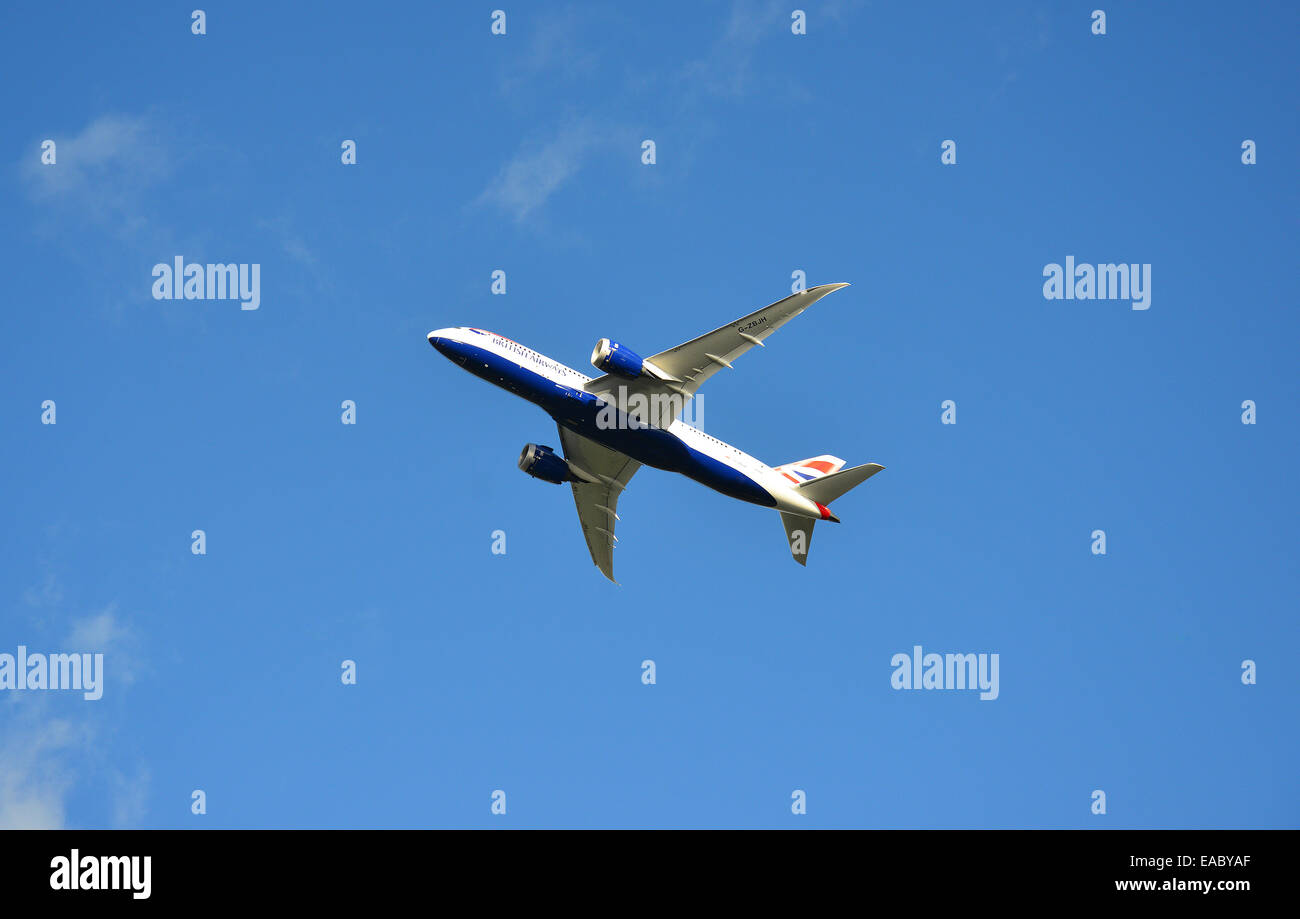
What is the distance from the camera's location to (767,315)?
181 feet

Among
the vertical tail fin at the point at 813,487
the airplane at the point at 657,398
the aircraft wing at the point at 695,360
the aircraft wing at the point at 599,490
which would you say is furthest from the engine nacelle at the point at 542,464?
the vertical tail fin at the point at 813,487

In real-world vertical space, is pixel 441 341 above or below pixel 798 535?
above

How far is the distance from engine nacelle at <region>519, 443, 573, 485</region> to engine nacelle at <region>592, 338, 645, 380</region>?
1083cm

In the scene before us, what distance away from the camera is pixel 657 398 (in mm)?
58750

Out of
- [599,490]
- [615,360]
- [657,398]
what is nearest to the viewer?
[615,360]

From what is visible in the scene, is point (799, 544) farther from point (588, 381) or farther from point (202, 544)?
point (202, 544)

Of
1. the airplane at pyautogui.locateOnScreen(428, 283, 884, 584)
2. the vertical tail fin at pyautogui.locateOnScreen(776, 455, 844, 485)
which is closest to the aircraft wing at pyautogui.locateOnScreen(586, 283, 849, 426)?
the airplane at pyautogui.locateOnScreen(428, 283, 884, 584)

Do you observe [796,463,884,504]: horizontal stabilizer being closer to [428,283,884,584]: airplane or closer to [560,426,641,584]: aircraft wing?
[428,283,884,584]: airplane

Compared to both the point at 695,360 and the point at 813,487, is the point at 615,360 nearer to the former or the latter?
the point at 695,360

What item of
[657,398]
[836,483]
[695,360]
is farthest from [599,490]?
[836,483]

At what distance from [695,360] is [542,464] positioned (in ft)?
42.8

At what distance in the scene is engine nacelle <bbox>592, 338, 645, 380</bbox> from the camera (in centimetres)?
5656

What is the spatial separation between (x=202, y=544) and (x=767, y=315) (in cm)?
3302
